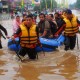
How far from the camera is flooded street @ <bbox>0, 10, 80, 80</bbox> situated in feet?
20.2

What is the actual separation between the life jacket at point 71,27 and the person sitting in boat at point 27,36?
165cm

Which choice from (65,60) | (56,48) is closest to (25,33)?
(65,60)

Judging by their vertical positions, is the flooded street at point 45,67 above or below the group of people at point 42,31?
below

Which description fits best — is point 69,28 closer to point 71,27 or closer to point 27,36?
point 71,27

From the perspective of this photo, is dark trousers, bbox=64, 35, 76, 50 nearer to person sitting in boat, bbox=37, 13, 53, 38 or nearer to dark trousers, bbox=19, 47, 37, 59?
person sitting in boat, bbox=37, 13, 53, 38

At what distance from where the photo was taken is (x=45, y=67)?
710 centimetres

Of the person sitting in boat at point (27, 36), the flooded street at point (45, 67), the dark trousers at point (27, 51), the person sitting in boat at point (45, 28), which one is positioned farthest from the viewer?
the person sitting in boat at point (45, 28)

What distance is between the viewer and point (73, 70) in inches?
263

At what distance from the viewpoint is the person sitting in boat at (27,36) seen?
7430mm

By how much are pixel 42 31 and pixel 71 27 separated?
1.89 metres

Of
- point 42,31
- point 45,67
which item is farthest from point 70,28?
point 45,67

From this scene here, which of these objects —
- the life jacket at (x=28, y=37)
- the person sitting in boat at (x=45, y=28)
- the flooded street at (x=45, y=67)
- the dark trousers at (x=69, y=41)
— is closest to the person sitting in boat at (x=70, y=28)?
the dark trousers at (x=69, y=41)

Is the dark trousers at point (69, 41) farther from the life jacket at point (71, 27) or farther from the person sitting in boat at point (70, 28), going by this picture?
the life jacket at point (71, 27)

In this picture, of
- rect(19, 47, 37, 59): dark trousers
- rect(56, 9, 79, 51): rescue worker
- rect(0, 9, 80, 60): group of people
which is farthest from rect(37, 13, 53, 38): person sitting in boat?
rect(19, 47, 37, 59): dark trousers
